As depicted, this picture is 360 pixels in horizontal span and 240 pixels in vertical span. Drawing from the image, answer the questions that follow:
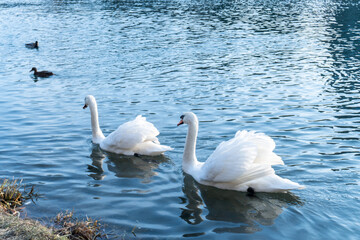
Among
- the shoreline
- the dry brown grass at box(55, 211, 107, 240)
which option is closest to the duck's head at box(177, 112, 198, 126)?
the dry brown grass at box(55, 211, 107, 240)

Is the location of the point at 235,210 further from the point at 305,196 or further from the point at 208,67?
the point at 208,67

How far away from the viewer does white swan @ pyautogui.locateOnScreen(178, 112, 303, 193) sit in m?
8.06

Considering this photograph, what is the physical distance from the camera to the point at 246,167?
805 cm

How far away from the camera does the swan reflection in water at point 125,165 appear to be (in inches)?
378

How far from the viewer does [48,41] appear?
28672 mm

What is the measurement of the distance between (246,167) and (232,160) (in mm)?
276

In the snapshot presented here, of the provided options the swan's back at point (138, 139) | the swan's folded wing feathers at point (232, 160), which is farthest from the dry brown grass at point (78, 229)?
the swan's back at point (138, 139)

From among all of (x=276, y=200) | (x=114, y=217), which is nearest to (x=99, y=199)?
(x=114, y=217)

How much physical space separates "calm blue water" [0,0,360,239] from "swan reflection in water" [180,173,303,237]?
0.10 feet

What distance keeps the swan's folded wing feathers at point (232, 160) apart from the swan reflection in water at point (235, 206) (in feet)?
1.13

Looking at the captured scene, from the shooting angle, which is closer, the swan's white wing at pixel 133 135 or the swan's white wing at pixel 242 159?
the swan's white wing at pixel 242 159

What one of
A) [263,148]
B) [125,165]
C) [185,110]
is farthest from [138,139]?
[185,110]

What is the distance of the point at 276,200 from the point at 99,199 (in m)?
3.09

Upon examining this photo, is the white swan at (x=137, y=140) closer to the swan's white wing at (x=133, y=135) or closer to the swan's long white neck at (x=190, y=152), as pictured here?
the swan's white wing at (x=133, y=135)
